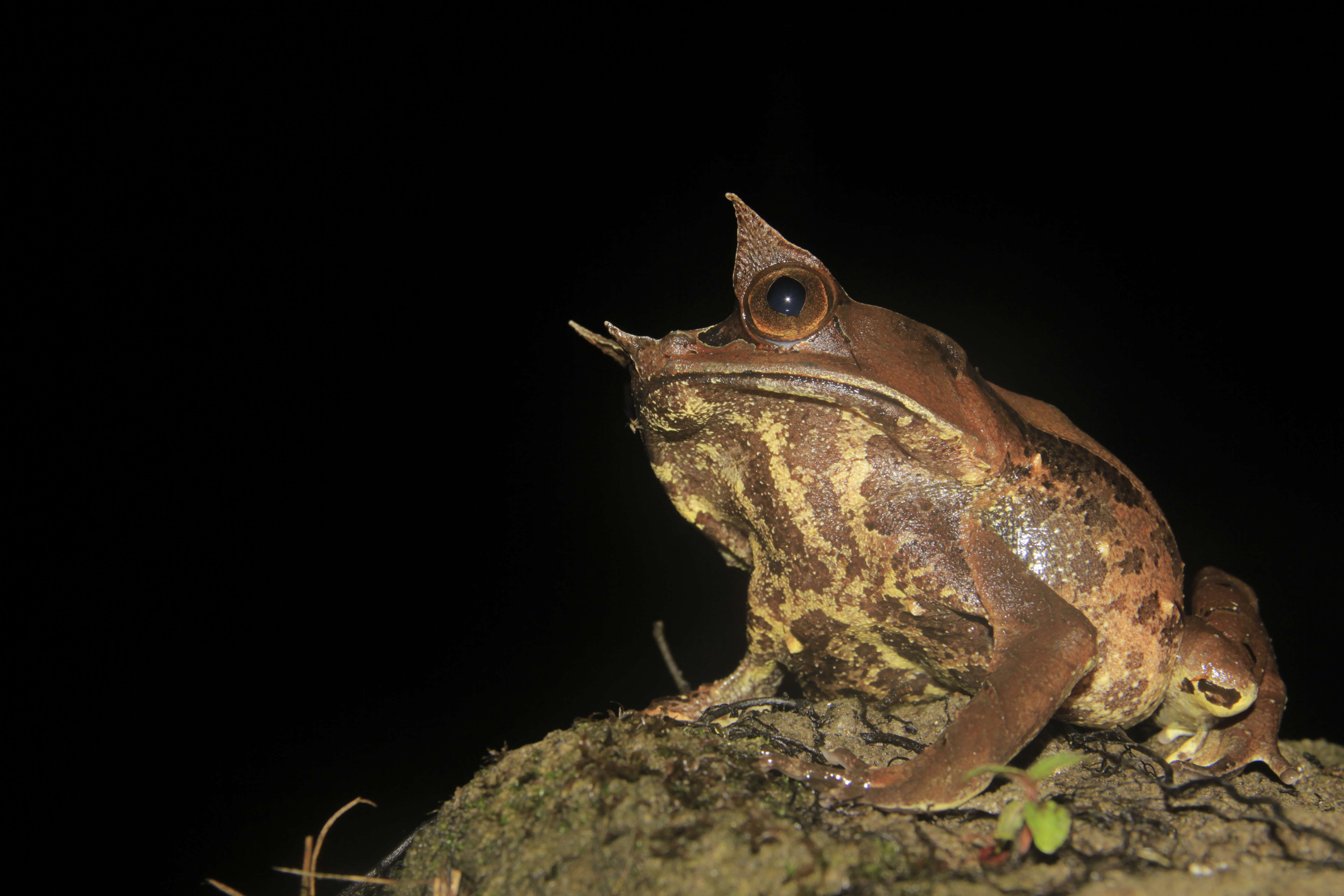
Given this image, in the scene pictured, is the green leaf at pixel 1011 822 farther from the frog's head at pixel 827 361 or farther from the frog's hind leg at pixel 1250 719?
the frog's hind leg at pixel 1250 719

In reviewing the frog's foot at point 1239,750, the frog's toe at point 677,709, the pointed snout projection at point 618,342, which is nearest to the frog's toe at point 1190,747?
the frog's foot at point 1239,750

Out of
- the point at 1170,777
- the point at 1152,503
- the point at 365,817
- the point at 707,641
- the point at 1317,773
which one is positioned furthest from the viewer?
the point at 707,641

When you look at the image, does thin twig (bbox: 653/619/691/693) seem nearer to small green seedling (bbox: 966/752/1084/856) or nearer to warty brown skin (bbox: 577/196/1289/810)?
warty brown skin (bbox: 577/196/1289/810)

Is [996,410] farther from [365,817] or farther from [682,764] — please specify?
[365,817]

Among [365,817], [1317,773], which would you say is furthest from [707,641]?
[1317,773]

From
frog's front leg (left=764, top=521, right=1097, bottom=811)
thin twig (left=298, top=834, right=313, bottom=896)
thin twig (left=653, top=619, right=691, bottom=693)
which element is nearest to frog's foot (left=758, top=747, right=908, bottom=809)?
frog's front leg (left=764, top=521, right=1097, bottom=811)

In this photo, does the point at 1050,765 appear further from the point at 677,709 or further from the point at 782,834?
the point at 677,709
